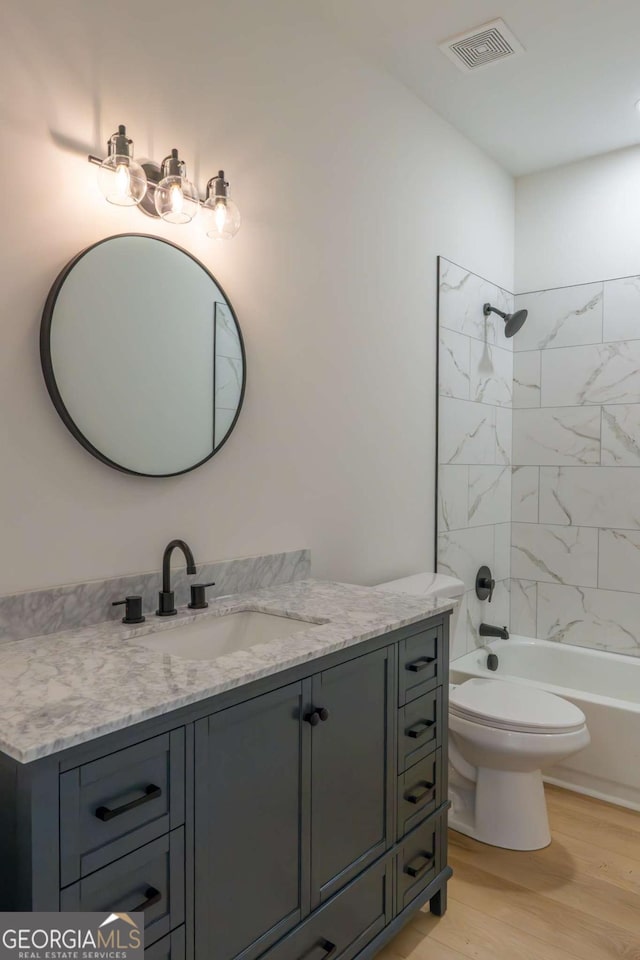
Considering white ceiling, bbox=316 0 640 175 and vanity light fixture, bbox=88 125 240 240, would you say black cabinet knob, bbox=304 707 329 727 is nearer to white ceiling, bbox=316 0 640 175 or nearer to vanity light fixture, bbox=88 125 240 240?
vanity light fixture, bbox=88 125 240 240

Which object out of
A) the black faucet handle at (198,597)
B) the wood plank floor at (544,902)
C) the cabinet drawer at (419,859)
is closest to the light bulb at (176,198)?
the black faucet handle at (198,597)

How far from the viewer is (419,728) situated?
183cm

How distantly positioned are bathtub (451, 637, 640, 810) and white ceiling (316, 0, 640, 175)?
246 cm

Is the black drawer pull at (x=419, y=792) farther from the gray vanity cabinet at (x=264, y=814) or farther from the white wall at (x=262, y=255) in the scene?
the white wall at (x=262, y=255)

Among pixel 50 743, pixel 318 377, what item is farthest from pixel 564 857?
pixel 50 743

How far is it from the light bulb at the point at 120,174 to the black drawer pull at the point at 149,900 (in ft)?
4.77

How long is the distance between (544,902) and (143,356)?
79.2 inches

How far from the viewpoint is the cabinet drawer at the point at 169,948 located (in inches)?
43.5

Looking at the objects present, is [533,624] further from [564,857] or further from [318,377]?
[318,377]

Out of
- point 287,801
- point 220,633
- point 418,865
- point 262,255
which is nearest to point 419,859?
point 418,865

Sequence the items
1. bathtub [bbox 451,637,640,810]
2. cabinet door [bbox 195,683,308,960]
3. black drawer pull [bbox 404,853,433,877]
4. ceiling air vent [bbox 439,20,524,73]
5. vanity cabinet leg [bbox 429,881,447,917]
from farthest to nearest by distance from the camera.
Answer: bathtub [bbox 451,637,640,810], ceiling air vent [bbox 439,20,524,73], vanity cabinet leg [bbox 429,881,447,917], black drawer pull [bbox 404,853,433,877], cabinet door [bbox 195,683,308,960]

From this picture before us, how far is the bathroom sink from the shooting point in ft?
5.41

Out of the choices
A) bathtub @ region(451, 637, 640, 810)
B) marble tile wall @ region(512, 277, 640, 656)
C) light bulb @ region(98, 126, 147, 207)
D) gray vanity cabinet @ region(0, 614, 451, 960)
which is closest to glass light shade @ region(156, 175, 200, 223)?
light bulb @ region(98, 126, 147, 207)

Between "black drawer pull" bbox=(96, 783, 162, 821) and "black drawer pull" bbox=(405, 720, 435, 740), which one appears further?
"black drawer pull" bbox=(405, 720, 435, 740)
